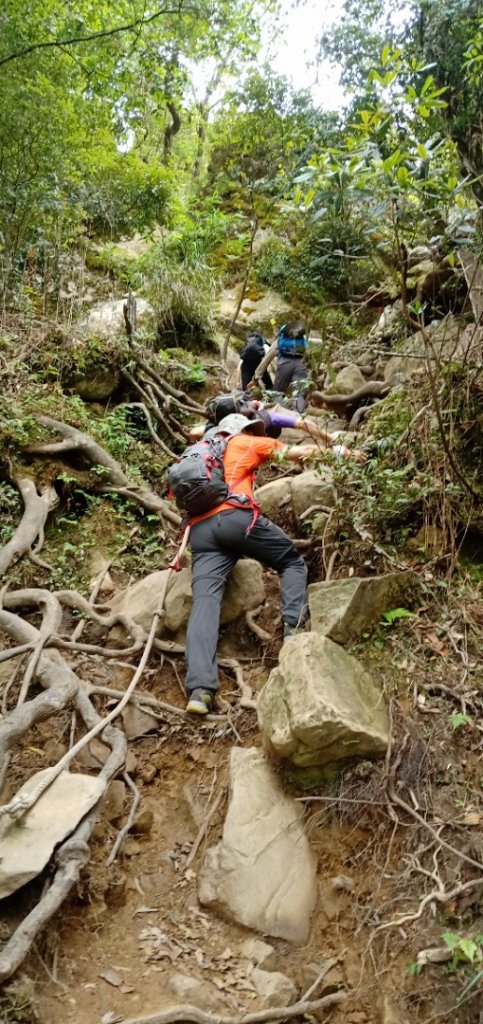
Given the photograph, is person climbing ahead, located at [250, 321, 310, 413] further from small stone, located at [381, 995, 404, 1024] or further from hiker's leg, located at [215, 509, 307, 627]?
small stone, located at [381, 995, 404, 1024]

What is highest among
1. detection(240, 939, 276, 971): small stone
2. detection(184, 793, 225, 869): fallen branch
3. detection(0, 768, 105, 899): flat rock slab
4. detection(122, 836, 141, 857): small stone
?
detection(0, 768, 105, 899): flat rock slab

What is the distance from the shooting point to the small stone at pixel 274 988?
2.52 meters

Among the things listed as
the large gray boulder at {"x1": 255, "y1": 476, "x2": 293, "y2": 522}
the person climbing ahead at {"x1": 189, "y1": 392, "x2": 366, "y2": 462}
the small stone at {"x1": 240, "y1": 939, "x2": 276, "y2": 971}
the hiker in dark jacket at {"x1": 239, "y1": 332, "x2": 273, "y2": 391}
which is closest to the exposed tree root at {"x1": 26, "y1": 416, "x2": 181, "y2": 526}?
the large gray boulder at {"x1": 255, "y1": 476, "x2": 293, "y2": 522}

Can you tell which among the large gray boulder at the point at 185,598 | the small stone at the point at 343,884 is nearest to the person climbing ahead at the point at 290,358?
the large gray boulder at the point at 185,598

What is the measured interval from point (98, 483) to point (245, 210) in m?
11.6

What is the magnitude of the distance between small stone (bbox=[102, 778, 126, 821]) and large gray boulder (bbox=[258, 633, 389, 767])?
0.88 m

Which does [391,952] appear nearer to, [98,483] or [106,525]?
[106,525]

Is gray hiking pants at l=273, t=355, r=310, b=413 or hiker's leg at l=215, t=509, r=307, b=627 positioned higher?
gray hiking pants at l=273, t=355, r=310, b=413

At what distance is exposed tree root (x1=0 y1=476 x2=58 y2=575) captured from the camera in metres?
5.18

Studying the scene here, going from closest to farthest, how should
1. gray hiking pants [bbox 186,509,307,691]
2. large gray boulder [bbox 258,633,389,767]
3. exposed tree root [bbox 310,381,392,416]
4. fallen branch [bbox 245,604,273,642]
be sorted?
large gray boulder [bbox 258,633,389,767], gray hiking pants [bbox 186,509,307,691], fallen branch [bbox 245,604,273,642], exposed tree root [bbox 310,381,392,416]

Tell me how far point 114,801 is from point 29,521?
2.87 meters

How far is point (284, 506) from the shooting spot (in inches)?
223

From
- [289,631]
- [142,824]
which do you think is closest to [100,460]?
[289,631]

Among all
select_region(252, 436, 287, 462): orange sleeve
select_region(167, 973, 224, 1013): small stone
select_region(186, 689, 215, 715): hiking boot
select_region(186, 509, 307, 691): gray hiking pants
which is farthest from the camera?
select_region(252, 436, 287, 462): orange sleeve
